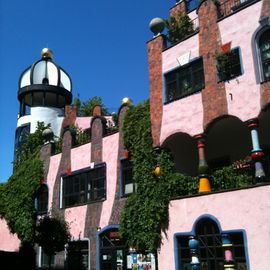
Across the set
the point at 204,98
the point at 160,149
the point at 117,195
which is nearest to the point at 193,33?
the point at 204,98

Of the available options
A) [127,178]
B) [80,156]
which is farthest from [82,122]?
[127,178]

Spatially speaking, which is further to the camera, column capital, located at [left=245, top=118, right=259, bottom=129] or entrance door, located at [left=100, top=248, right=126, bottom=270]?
entrance door, located at [left=100, top=248, right=126, bottom=270]

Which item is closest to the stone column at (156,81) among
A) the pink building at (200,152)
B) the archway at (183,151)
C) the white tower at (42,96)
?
A: the pink building at (200,152)

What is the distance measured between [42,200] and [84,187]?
3.79 metres

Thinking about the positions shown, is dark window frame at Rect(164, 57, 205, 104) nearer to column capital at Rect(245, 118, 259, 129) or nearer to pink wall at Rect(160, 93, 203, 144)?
pink wall at Rect(160, 93, 203, 144)

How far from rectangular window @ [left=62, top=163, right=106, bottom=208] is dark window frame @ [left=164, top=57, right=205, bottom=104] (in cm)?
517

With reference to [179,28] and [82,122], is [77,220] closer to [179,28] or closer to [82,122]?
[179,28]

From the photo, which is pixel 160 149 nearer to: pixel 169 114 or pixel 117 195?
pixel 169 114

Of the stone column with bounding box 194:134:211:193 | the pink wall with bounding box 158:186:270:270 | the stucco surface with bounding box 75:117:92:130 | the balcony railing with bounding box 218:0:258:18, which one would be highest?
the stucco surface with bounding box 75:117:92:130

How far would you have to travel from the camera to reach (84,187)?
19.7 metres

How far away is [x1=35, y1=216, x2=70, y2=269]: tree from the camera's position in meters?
19.1

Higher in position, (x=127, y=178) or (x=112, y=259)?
(x=127, y=178)

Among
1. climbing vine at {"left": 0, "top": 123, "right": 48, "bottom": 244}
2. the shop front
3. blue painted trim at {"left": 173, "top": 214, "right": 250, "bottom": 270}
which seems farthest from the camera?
climbing vine at {"left": 0, "top": 123, "right": 48, "bottom": 244}

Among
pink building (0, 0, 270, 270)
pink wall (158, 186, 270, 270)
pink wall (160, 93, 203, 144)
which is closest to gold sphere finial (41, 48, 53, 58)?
pink building (0, 0, 270, 270)
